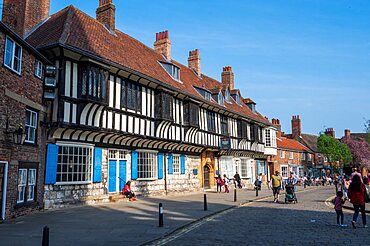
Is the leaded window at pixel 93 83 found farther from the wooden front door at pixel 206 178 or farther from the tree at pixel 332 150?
the tree at pixel 332 150

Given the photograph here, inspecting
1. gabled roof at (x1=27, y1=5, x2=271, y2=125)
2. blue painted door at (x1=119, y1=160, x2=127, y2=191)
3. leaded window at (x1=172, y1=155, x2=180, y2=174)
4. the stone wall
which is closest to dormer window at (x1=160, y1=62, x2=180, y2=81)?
gabled roof at (x1=27, y1=5, x2=271, y2=125)

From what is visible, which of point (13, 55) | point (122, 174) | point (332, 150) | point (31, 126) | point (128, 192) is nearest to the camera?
point (13, 55)

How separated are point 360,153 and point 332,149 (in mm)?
9248

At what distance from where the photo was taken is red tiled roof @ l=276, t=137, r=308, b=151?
4210 centimetres

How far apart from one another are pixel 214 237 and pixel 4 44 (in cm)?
868

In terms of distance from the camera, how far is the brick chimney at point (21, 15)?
607 inches

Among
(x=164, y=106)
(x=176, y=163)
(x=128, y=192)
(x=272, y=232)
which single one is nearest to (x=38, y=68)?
(x=128, y=192)

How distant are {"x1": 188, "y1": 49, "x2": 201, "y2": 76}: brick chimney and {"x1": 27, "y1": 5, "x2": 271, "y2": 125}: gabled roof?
20.9ft

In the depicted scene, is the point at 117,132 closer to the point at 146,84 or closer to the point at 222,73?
the point at 146,84

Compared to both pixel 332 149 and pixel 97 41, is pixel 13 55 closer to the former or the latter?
pixel 97 41

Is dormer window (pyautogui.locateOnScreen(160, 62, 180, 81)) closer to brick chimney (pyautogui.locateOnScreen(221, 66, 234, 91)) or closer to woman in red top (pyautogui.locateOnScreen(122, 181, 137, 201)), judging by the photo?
woman in red top (pyautogui.locateOnScreen(122, 181, 137, 201))

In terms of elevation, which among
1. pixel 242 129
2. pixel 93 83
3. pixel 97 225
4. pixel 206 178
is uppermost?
pixel 93 83

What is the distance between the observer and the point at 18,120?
11172 millimetres

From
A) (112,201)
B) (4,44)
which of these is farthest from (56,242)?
(112,201)
